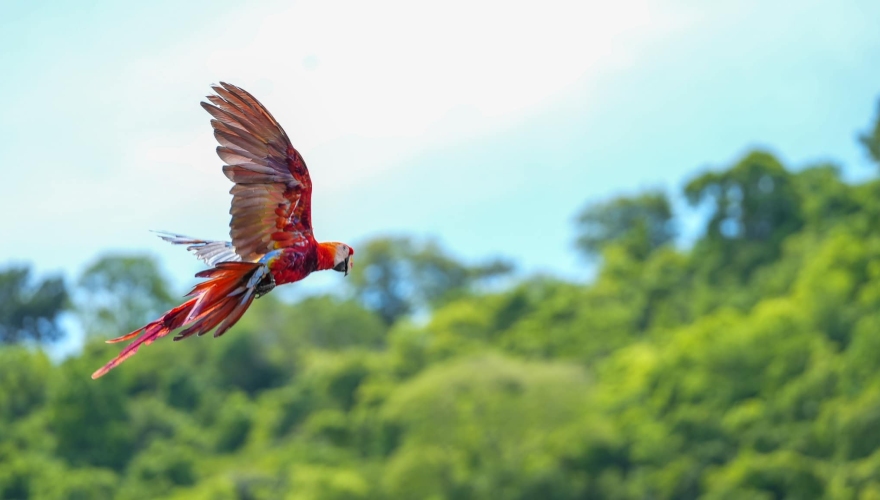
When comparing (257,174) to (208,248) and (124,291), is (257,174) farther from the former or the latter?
(124,291)

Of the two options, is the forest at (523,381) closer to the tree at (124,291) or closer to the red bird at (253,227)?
the tree at (124,291)

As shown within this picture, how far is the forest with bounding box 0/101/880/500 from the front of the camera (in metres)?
49.9

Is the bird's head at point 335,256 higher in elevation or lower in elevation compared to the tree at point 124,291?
lower

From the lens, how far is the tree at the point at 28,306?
72250mm

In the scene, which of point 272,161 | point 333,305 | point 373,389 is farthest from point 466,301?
point 272,161

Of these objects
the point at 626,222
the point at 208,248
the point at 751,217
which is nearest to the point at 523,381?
the point at 751,217

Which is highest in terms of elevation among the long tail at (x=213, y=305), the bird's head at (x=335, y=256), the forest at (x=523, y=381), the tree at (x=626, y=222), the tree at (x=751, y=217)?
the tree at (x=626, y=222)

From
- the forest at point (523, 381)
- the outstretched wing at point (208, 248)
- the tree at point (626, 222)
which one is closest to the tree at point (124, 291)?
the forest at point (523, 381)

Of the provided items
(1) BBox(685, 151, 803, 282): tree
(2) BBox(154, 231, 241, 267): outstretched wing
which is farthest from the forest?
(2) BBox(154, 231, 241, 267): outstretched wing

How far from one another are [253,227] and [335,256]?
0.39 meters

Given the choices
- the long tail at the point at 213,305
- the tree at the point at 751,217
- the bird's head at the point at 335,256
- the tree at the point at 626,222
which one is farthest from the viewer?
the tree at the point at 626,222

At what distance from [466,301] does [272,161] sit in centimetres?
6360

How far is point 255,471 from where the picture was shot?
5462 centimetres

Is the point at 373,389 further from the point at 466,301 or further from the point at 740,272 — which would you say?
the point at 740,272
